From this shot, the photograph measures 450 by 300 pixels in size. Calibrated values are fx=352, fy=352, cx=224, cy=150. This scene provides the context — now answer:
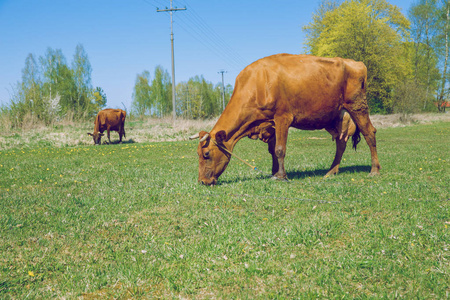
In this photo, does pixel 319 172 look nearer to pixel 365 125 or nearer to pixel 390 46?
pixel 365 125

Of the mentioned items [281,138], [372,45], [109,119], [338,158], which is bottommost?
[338,158]

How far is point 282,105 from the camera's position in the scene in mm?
7648

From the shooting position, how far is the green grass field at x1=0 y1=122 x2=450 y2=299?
11.2ft

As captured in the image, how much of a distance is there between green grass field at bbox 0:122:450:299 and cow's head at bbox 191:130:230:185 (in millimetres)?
319

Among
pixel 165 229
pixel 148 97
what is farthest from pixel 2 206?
pixel 148 97

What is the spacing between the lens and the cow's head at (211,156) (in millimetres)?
7438

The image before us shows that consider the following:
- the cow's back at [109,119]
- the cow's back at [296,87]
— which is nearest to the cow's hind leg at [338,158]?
the cow's back at [296,87]

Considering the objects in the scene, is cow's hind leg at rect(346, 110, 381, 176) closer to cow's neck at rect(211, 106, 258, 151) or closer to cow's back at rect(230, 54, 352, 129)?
Answer: cow's back at rect(230, 54, 352, 129)

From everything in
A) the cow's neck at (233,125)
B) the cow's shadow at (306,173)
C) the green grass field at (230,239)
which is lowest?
the green grass field at (230,239)

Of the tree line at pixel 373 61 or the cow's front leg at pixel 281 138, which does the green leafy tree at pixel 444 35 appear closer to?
the tree line at pixel 373 61

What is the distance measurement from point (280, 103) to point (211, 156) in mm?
1887

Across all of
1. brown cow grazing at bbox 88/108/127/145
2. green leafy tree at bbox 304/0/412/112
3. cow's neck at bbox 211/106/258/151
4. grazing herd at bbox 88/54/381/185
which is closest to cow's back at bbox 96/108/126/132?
brown cow grazing at bbox 88/108/127/145

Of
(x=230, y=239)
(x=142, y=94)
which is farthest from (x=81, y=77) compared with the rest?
(x=230, y=239)

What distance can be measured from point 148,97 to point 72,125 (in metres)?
50.0
